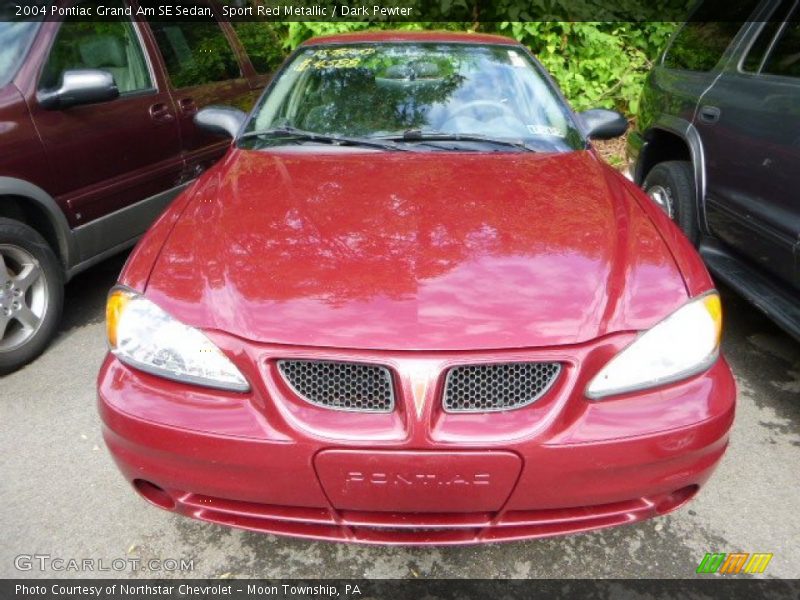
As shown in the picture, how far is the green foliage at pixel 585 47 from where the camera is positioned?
687 cm

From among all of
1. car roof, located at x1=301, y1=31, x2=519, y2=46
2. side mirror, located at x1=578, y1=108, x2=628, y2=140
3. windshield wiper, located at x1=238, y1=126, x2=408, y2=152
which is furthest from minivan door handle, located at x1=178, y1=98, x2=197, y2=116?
side mirror, located at x1=578, y1=108, x2=628, y2=140

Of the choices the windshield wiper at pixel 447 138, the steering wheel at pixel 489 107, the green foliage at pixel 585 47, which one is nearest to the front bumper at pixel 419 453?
the windshield wiper at pixel 447 138

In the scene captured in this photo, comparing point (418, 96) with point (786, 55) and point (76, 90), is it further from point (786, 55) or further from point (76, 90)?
point (786, 55)

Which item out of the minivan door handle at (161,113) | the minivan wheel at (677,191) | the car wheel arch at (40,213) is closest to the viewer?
the car wheel arch at (40,213)

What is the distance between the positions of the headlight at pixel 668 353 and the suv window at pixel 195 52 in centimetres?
354

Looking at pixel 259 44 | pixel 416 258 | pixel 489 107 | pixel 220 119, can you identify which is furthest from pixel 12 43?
pixel 259 44

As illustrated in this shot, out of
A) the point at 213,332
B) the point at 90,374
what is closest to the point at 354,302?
the point at 213,332

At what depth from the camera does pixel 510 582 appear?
2.05 metres

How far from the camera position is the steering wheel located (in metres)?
A: 2.92

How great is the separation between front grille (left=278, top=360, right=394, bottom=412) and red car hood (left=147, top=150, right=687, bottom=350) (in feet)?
0.22

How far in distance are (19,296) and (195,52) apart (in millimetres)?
2282

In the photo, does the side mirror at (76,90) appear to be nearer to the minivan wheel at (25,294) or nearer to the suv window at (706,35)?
the minivan wheel at (25,294)

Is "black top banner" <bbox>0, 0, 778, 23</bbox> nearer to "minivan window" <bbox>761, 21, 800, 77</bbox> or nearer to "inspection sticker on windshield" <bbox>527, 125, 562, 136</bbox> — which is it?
"minivan window" <bbox>761, 21, 800, 77</bbox>

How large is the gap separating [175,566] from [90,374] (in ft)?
4.63
